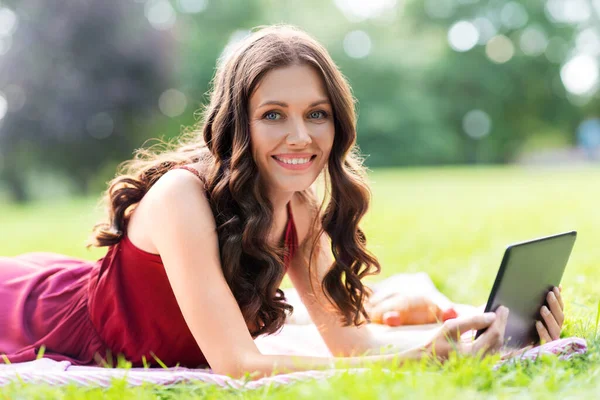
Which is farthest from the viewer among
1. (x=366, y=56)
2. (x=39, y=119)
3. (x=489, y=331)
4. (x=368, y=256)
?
(x=366, y=56)

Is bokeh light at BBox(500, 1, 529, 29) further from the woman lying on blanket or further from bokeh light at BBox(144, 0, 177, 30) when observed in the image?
the woman lying on blanket

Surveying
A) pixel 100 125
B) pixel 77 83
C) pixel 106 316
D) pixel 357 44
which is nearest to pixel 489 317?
pixel 106 316

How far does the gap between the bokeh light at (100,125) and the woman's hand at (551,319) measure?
21.4 metres

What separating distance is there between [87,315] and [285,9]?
31029 millimetres

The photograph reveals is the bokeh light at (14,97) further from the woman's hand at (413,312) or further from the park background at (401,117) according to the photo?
the woman's hand at (413,312)

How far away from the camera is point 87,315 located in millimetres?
2787

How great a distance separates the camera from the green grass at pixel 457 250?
73.4 inches

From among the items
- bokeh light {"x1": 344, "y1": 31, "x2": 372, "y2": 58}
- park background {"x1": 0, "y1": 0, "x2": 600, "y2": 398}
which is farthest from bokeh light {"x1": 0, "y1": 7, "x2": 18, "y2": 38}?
bokeh light {"x1": 344, "y1": 31, "x2": 372, "y2": 58}

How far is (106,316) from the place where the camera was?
2.71 m

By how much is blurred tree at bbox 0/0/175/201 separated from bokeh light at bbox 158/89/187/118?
1.63m

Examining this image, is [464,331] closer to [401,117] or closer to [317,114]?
[317,114]

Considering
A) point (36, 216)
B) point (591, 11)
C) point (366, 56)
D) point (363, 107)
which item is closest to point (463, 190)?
point (36, 216)

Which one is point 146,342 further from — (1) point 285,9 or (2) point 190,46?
(1) point 285,9

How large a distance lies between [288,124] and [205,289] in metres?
0.66
